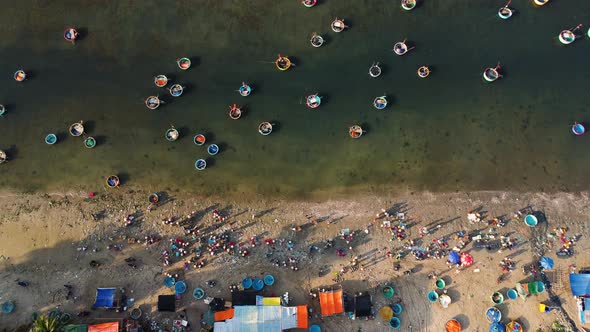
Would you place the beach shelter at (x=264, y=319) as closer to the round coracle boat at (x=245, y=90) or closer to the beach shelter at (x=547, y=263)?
the round coracle boat at (x=245, y=90)

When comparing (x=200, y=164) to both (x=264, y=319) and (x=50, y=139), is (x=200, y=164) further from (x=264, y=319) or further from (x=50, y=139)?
(x=264, y=319)

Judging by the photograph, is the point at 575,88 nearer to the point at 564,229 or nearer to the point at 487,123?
the point at 487,123

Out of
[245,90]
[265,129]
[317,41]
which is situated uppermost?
[317,41]

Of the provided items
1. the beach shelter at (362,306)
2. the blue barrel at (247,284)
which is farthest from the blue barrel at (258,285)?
the beach shelter at (362,306)

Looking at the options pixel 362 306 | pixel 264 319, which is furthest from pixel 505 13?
pixel 264 319

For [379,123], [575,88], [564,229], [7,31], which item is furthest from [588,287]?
[7,31]
